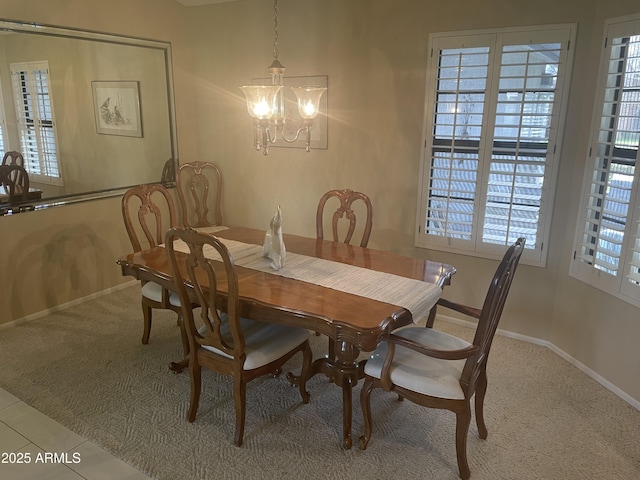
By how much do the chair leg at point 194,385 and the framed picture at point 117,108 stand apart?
2405 mm

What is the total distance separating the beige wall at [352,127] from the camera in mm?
2943

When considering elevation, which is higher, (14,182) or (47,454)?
(14,182)

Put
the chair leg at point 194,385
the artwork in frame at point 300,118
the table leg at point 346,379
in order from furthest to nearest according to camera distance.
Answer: the artwork in frame at point 300,118
the chair leg at point 194,385
the table leg at point 346,379

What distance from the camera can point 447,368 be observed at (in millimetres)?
2160

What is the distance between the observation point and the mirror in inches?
133

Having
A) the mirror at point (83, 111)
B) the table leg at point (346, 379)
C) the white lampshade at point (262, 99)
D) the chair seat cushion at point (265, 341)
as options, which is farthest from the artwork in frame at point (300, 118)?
the table leg at point (346, 379)

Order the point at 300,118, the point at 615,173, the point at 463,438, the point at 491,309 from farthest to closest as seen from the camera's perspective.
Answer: the point at 300,118
the point at 615,173
the point at 463,438
the point at 491,309

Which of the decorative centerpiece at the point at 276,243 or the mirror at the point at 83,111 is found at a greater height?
the mirror at the point at 83,111

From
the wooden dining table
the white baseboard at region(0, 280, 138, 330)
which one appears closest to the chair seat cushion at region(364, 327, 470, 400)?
the wooden dining table

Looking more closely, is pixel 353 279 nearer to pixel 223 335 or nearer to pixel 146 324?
pixel 223 335

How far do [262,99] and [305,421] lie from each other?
65.5 inches

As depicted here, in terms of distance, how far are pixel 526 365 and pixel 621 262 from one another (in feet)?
2.84

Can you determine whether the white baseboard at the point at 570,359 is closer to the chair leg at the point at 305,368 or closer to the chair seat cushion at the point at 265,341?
the chair leg at the point at 305,368

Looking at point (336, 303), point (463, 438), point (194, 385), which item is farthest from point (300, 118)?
point (463, 438)
